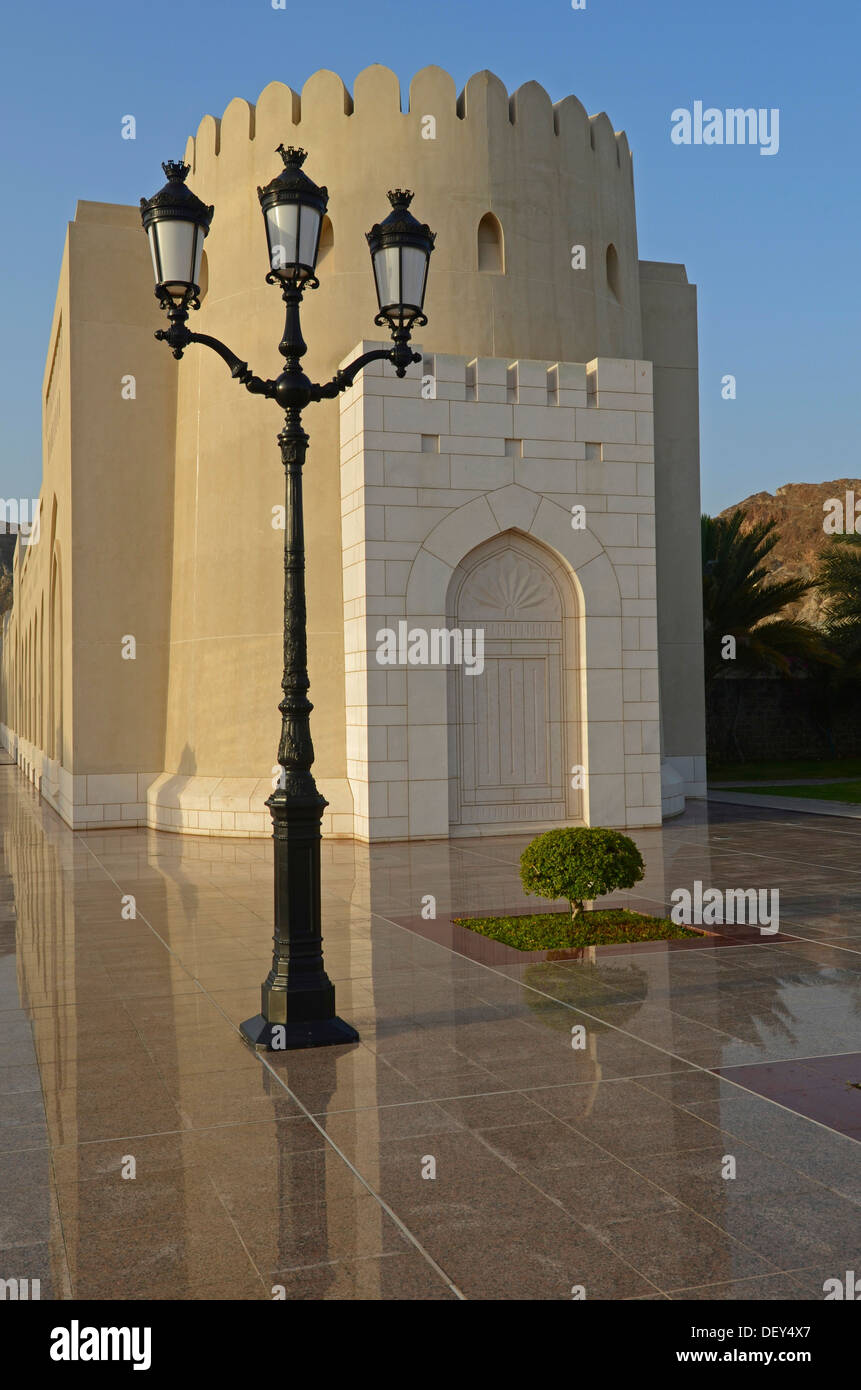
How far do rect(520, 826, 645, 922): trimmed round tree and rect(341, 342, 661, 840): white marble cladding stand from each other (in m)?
6.06

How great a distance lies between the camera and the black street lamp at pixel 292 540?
6543 mm

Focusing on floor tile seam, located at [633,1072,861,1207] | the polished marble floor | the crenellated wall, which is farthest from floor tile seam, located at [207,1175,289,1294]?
the crenellated wall

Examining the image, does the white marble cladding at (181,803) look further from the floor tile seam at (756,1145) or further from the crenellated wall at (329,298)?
the floor tile seam at (756,1145)

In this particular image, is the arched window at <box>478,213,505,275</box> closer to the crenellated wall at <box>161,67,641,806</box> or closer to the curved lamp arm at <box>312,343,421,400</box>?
the crenellated wall at <box>161,67,641,806</box>

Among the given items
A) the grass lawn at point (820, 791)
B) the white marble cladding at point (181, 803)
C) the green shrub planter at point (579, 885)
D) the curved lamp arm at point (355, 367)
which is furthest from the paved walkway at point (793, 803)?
the curved lamp arm at point (355, 367)

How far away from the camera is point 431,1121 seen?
525 cm

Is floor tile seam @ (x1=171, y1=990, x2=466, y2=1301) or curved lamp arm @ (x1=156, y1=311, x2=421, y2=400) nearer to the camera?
floor tile seam @ (x1=171, y1=990, x2=466, y2=1301)

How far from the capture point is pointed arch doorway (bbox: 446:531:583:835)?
15828 mm

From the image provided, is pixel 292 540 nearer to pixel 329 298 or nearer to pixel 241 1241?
pixel 241 1241

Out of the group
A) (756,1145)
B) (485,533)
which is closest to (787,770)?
(485,533)

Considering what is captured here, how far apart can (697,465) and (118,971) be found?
15621 millimetres

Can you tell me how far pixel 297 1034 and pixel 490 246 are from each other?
1373 centimetres

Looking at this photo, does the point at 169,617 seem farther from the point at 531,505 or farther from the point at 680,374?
the point at 680,374
